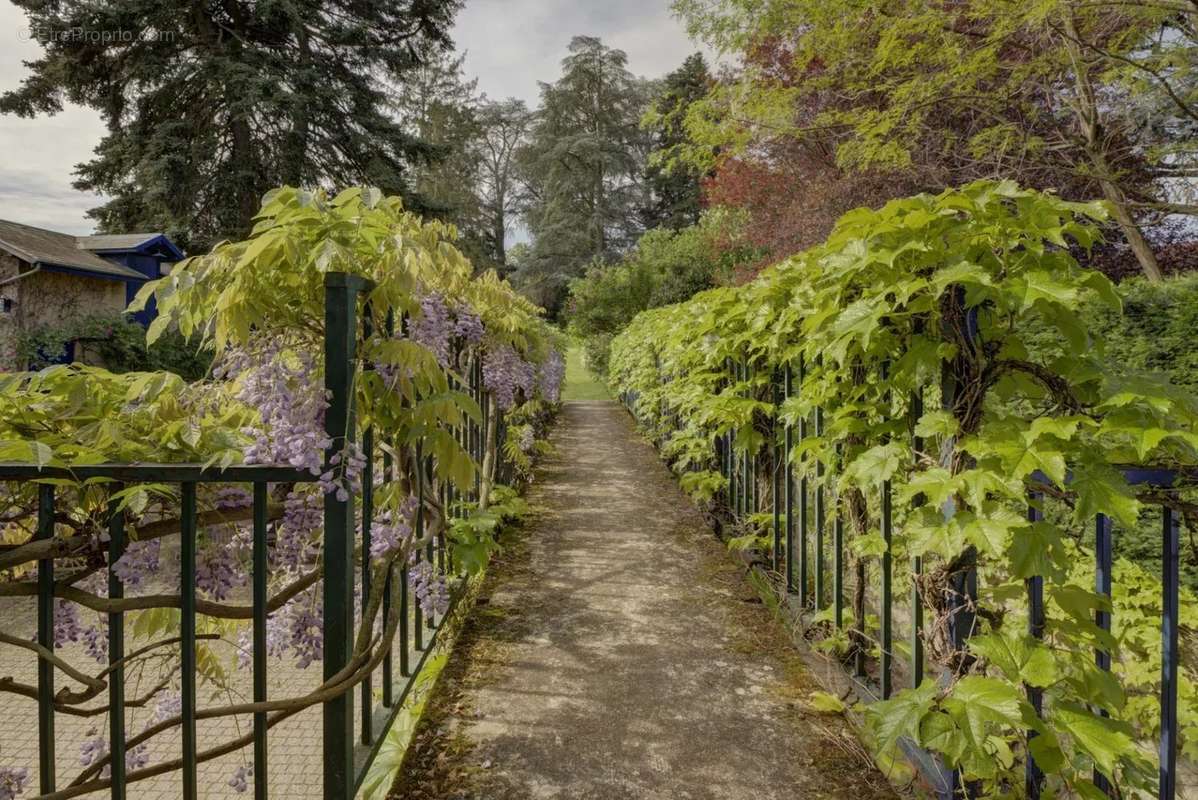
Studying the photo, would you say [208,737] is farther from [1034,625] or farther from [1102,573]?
[1102,573]

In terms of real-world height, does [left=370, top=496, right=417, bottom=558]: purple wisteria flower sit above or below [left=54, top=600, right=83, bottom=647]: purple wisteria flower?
Result: above

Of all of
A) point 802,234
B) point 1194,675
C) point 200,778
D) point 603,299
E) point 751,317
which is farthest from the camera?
point 603,299

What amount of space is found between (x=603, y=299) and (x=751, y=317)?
1560cm

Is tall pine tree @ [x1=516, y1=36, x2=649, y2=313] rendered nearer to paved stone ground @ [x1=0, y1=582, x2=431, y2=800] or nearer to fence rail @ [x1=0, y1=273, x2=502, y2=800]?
paved stone ground @ [x1=0, y1=582, x2=431, y2=800]

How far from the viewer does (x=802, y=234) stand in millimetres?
10719

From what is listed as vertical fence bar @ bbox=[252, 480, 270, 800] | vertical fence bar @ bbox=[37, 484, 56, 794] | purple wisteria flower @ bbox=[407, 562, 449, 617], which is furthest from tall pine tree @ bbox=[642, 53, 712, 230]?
vertical fence bar @ bbox=[37, 484, 56, 794]

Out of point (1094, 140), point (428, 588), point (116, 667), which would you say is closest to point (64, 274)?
point (428, 588)

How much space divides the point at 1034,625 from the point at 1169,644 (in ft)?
0.70

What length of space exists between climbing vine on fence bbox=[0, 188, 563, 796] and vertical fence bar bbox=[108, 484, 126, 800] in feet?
0.09

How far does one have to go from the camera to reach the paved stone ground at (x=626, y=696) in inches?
73.1

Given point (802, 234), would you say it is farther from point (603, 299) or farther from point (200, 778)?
point (200, 778)

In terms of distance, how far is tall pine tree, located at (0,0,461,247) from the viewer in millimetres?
14758

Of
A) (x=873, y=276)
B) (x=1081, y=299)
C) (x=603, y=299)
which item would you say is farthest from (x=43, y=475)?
(x=603, y=299)

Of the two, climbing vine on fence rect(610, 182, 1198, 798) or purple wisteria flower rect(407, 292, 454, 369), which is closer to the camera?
climbing vine on fence rect(610, 182, 1198, 798)
